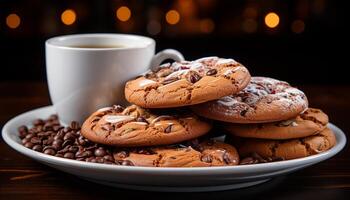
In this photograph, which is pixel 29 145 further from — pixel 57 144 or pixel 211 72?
pixel 211 72

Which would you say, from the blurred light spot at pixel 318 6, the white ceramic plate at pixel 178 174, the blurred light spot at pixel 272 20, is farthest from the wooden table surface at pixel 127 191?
the blurred light spot at pixel 318 6

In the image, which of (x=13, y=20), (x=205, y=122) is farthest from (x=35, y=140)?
(x=13, y=20)

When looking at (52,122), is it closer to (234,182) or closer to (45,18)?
(234,182)

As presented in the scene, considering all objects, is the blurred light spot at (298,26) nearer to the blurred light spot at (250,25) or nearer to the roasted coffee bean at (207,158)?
the blurred light spot at (250,25)

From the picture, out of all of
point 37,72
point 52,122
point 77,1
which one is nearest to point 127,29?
point 77,1

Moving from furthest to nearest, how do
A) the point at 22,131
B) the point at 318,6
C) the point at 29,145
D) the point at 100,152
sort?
the point at 318,6 → the point at 22,131 → the point at 29,145 → the point at 100,152

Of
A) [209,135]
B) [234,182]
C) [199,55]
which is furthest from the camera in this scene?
[199,55]

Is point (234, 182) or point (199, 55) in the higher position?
point (234, 182)
